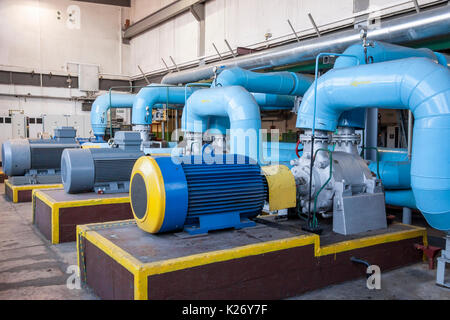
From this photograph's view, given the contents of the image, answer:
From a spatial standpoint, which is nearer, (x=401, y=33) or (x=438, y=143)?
(x=438, y=143)

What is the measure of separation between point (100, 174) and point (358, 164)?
287 centimetres

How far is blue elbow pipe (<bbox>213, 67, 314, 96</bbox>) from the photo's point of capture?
5566mm

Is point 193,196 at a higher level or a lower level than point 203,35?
lower

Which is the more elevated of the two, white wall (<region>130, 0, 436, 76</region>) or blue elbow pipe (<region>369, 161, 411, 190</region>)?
white wall (<region>130, 0, 436, 76</region>)

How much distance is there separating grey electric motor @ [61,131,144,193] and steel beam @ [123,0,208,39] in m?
6.89

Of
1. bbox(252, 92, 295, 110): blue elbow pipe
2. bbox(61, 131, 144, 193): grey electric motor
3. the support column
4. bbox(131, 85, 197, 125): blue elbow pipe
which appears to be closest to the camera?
bbox(61, 131, 144, 193): grey electric motor

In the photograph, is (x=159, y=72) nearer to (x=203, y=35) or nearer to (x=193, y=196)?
(x=203, y=35)

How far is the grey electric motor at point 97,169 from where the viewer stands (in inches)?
175

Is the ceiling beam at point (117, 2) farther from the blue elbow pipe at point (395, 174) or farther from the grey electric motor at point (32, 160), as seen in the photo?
the blue elbow pipe at point (395, 174)

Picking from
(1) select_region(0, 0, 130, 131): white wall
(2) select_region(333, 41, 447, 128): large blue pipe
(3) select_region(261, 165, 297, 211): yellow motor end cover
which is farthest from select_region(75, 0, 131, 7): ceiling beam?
(3) select_region(261, 165, 297, 211): yellow motor end cover

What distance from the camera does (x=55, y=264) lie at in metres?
3.47

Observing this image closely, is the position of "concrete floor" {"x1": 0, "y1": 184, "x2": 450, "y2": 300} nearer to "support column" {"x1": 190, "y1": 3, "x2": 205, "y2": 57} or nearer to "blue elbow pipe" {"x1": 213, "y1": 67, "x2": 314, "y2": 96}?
"blue elbow pipe" {"x1": 213, "y1": 67, "x2": 314, "y2": 96}
